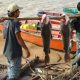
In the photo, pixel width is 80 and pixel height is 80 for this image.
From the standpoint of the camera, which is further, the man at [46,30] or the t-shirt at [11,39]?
the man at [46,30]

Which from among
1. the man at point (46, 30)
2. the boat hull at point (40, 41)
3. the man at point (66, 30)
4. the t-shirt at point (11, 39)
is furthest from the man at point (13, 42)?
the boat hull at point (40, 41)

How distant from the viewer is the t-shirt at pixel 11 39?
24.9 feet

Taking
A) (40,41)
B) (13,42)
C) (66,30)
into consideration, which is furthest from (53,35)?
(13,42)

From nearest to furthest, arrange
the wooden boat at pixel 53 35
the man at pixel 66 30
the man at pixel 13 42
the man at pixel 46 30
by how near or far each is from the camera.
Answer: the man at pixel 13 42 < the man at pixel 46 30 < the man at pixel 66 30 < the wooden boat at pixel 53 35

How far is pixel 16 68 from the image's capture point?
8.02 meters

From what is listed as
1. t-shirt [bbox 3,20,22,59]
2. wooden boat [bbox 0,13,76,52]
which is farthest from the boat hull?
t-shirt [bbox 3,20,22,59]

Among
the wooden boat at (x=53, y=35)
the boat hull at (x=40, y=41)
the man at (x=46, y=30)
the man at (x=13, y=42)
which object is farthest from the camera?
the wooden boat at (x=53, y=35)

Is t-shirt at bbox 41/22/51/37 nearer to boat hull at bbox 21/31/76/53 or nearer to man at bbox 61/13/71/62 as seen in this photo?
man at bbox 61/13/71/62

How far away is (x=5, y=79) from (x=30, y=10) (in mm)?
15482

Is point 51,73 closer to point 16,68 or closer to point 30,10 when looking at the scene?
point 16,68

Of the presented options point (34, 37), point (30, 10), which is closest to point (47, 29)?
point (34, 37)

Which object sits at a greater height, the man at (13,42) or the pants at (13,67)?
the man at (13,42)

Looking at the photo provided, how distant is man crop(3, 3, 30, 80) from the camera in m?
7.54

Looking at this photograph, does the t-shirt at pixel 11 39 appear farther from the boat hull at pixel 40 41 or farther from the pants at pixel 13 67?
the boat hull at pixel 40 41
